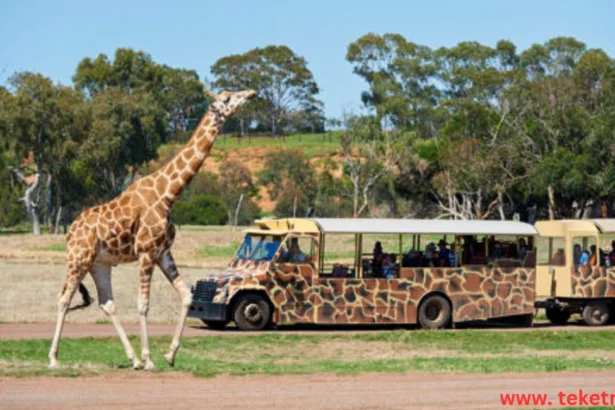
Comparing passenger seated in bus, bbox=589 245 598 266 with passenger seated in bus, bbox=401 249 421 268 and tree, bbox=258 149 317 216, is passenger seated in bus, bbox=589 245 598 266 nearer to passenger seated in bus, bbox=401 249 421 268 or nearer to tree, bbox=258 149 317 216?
passenger seated in bus, bbox=401 249 421 268

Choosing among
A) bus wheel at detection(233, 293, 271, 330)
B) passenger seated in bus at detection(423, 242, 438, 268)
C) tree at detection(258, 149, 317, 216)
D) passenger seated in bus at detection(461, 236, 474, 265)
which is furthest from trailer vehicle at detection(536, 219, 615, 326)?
tree at detection(258, 149, 317, 216)

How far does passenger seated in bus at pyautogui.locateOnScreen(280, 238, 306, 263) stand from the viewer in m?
25.3

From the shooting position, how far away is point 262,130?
427 feet

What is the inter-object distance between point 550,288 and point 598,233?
1760 mm

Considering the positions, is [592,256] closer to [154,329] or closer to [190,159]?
[154,329]

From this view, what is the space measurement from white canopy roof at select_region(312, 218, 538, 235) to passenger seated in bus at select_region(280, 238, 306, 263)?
678 millimetres

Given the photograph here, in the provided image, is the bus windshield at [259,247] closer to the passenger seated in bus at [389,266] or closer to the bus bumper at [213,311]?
the bus bumper at [213,311]

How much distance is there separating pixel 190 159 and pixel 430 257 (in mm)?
9566

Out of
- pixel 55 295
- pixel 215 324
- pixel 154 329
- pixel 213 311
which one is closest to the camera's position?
pixel 213 311

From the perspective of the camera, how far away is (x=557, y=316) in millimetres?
29078

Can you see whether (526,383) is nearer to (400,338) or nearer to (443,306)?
(400,338)

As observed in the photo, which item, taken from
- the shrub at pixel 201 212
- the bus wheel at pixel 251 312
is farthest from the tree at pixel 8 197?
the bus wheel at pixel 251 312

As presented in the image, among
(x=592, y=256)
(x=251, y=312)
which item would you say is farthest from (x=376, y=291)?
(x=592, y=256)

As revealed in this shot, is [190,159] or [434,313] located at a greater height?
[190,159]
